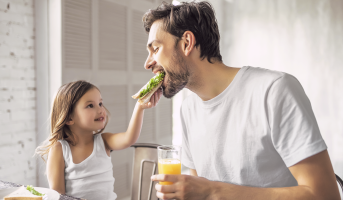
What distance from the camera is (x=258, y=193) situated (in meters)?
0.95

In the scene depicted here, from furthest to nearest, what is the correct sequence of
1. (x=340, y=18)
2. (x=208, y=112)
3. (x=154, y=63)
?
(x=340, y=18) → (x=154, y=63) → (x=208, y=112)

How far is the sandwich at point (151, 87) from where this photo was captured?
1536 millimetres

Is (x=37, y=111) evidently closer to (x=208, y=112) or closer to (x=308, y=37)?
(x=208, y=112)

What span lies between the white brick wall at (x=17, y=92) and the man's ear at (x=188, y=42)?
1.65m

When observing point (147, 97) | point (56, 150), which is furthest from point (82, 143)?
point (147, 97)

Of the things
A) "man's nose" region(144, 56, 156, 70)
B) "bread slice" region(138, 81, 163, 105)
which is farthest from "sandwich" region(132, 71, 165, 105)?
"man's nose" region(144, 56, 156, 70)

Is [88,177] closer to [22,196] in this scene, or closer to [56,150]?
[56,150]

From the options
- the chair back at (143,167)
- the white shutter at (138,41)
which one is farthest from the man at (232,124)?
the white shutter at (138,41)

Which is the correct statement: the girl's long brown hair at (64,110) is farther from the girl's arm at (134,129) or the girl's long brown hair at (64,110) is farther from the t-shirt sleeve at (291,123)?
the t-shirt sleeve at (291,123)

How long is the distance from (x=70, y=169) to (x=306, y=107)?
1.33m

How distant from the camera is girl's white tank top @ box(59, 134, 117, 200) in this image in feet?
5.29

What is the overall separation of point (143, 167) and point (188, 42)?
900 millimetres

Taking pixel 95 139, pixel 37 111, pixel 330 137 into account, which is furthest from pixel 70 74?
pixel 330 137

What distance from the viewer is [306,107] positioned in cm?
99
